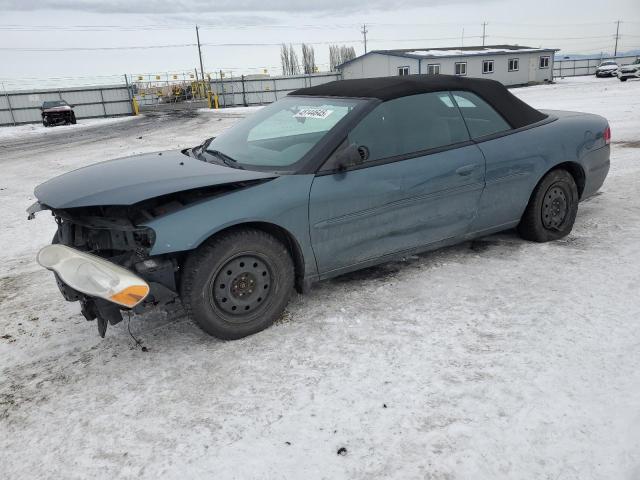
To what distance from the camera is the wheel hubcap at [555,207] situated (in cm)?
436

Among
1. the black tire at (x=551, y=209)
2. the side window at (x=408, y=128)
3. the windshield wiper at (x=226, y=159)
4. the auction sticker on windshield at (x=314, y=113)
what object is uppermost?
the auction sticker on windshield at (x=314, y=113)

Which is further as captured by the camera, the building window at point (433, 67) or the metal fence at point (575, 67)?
the metal fence at point (575, 67)

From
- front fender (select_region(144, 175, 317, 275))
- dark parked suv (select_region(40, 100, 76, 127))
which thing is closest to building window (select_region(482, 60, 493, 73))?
dark parked suv (select_region(40, 100, 76, 127))

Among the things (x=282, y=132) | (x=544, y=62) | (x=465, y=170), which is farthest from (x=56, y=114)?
(x=544, y=62)

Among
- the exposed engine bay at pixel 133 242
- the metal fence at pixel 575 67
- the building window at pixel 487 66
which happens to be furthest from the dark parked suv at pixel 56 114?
the metal fence at pixel 575 67

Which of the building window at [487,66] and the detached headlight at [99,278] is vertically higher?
the building window at [487,66]

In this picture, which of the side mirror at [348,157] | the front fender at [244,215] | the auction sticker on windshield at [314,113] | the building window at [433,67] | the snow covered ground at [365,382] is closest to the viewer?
the snow covered ground at [365,382]

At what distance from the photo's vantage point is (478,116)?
4031 millimetres

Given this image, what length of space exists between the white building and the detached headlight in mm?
38596

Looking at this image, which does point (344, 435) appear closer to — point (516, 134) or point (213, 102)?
point (516, 134)

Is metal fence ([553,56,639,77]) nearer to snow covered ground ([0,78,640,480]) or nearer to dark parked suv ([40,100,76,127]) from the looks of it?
dark parked suv ([40,100,76,127])

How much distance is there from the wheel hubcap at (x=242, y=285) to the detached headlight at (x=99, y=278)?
0.47 metres

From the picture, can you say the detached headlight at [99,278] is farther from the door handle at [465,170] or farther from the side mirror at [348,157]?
the door handle at [465,170]

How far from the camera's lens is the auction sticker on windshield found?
3668mm
